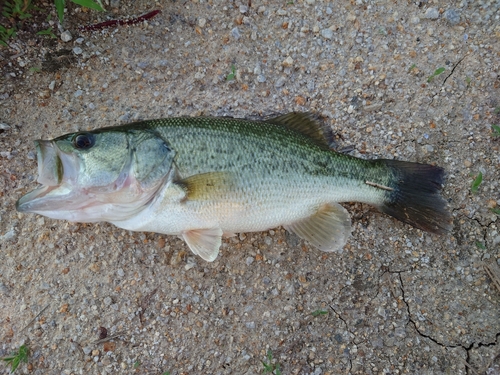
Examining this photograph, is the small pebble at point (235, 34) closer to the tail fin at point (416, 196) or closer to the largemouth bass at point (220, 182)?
the largemouth bass at point (220, 182)

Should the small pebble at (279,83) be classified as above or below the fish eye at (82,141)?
above

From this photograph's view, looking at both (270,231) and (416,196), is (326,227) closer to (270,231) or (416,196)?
(270,231)

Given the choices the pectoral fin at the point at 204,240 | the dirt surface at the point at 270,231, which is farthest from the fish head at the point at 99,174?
the dirt surface at the point at 270,231

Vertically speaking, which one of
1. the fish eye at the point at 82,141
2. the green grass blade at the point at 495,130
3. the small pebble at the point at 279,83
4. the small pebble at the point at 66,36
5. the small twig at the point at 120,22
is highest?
the small twig at the point at 120,22

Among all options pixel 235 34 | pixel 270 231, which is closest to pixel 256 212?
pixel 270 231

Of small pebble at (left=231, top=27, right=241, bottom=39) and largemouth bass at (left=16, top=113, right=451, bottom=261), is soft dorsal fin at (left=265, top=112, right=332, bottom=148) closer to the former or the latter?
largemouth bass at (left=16, top=113, right=451, bottom=261)

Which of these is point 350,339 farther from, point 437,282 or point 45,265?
point 45,265

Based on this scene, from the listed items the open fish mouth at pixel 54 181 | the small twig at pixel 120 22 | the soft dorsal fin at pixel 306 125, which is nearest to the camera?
the open fish mouth at pixel 54 181
